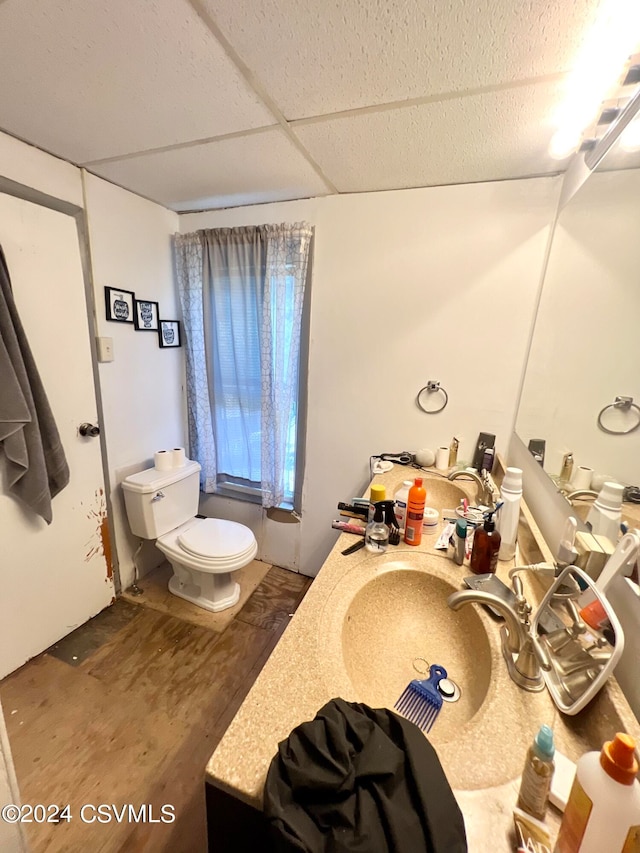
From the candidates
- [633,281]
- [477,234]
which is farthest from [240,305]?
[633,281]

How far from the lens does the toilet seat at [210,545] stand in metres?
1.74

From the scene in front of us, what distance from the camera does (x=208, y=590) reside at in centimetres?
190

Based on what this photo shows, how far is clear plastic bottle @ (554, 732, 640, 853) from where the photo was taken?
1.26 feet

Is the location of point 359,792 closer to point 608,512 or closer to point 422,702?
point 422,702

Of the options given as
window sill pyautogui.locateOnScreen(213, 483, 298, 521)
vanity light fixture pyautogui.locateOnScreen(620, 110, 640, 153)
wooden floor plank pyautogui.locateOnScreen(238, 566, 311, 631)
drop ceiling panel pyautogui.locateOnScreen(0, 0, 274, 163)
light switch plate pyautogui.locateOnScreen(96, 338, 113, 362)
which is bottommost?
wooden floor plank pyautogui.locateOnScreen(238, 566, 311, 631)

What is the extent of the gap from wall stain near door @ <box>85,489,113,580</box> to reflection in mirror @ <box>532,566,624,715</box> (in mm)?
1958

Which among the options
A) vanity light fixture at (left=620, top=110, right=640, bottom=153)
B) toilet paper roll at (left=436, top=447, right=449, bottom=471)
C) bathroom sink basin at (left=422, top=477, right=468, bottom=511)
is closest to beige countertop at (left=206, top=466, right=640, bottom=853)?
bathroom sink basin at (left=422, top=477, right=468, bottom=511)

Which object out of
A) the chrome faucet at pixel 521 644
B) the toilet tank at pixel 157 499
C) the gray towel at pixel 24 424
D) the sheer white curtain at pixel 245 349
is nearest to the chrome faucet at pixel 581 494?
the chrome faucet at pixel 521 644

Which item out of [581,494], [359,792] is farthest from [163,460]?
[581,494]

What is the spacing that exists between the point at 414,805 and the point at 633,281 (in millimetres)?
1125

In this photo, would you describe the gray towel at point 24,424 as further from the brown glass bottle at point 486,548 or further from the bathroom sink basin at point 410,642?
the brown glass bottle at point 486,548

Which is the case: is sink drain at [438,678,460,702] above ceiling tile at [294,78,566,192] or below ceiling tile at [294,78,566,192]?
below

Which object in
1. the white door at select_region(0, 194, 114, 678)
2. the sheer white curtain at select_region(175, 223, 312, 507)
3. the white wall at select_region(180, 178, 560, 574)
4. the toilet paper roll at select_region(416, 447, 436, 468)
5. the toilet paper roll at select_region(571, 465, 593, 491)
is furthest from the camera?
the sheer white curtain at select_region(175, 223, 312, 507)

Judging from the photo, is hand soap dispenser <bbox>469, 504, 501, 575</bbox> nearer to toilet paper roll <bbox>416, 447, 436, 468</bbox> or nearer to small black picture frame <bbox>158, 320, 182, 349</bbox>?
toilet paper roll <bbox>416, 447, 436, 468</bbox>
